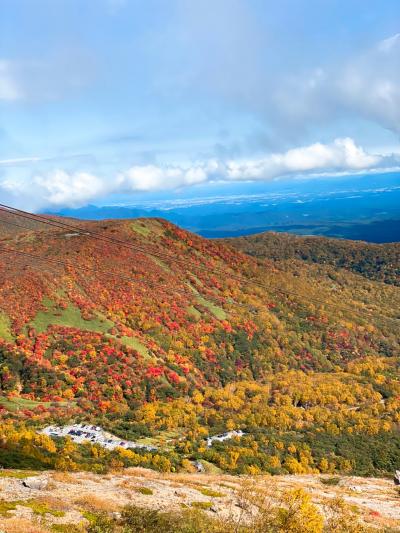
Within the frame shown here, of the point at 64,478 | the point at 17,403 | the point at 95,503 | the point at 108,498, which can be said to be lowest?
the point at 17,403

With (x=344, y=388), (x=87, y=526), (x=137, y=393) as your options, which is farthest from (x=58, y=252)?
(x=87, y=526)

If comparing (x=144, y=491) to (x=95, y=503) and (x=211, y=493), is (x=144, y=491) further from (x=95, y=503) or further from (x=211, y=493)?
(x=95, y=503)

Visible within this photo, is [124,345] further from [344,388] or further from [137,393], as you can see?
[344,388]

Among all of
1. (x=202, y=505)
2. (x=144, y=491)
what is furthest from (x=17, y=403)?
(x=202, y=505)

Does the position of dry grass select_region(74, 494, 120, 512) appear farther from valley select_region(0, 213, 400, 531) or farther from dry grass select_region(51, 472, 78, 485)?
valley select_region(0, 213, 400, 531)

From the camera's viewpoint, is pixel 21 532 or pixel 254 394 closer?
pixel 21 532

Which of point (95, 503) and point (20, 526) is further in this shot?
point (95, 503)

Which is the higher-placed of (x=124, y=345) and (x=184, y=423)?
(x=124, y=345)
